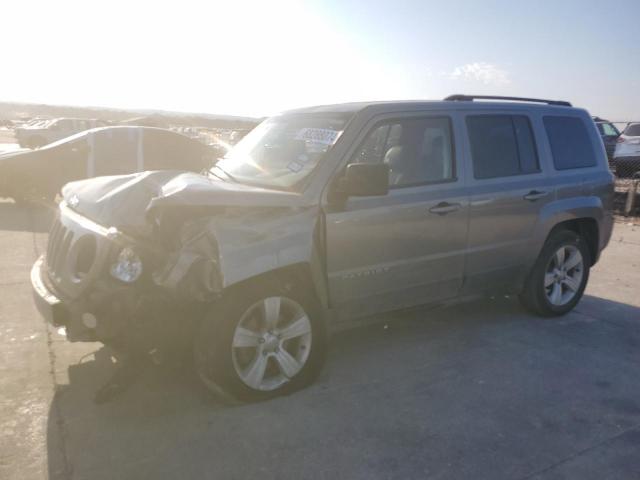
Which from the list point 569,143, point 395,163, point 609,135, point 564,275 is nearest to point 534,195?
point 569,143

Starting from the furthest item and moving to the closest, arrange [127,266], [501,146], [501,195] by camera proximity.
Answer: [501,146] → [501,195] → [127,266]

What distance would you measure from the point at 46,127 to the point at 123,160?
70.1ft

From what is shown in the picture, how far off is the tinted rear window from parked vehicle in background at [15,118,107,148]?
2209cm

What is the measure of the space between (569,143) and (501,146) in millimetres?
1014

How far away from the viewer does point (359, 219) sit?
12.7ft

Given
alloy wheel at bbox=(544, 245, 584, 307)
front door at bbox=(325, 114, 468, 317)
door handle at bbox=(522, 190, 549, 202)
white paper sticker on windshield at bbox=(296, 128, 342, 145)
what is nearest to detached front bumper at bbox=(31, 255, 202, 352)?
front door at bbox=(325, 114, 468, 317)

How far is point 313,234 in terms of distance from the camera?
3.69 meters

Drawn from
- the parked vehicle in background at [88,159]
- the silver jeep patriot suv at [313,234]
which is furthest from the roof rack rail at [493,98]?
the parked vehicle in background at [88,159]

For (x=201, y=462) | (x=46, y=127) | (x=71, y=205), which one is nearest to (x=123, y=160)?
(x=71, y=205)

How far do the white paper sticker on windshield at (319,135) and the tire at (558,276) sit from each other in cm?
241

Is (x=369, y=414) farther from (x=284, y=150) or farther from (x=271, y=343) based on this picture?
(x=284, y=150)

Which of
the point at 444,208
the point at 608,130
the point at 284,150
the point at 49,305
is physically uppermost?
the point at 608,130

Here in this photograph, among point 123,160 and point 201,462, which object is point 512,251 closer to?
point 201,462

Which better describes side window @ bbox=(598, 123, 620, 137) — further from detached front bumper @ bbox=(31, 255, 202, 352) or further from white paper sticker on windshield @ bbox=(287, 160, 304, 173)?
detached front bumper @ bbox=(31, 255, 202, 352)
